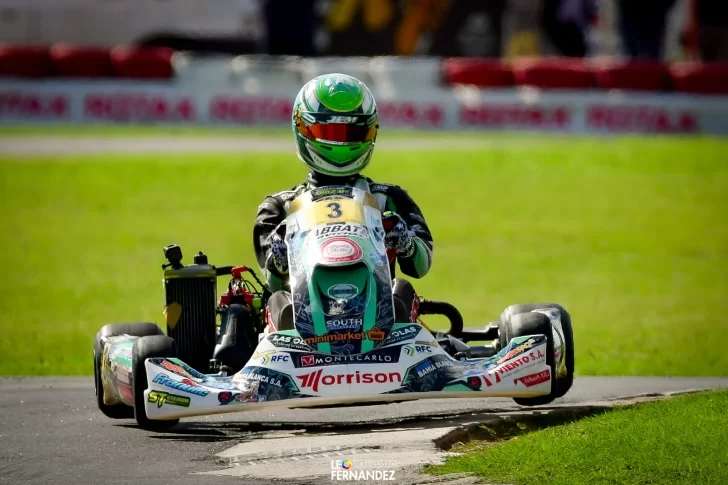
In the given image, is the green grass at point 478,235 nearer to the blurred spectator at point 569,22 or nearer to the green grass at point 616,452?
the green grass at point 616,452

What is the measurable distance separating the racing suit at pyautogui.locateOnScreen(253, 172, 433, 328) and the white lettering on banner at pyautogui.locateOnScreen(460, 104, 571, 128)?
73.4 ft

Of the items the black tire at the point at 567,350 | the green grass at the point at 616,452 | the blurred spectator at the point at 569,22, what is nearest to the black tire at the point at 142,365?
the green grass at the point at 616,452

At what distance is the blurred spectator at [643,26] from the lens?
3072cm

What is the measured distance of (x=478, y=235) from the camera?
67.5 feet

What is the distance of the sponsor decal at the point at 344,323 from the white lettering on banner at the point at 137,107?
24301 millimetres

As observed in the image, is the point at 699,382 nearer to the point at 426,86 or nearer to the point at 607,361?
the point at 607,361

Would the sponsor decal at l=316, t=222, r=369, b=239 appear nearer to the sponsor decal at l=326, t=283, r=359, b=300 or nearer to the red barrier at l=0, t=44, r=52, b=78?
the sponsor decal at l=326, t=283, r=359, b=300

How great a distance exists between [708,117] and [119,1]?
45.0 ft

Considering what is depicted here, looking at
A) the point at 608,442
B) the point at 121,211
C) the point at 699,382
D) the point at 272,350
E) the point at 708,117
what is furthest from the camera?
the point at 708,117

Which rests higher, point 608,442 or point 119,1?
point 119,1

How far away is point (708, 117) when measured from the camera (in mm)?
30078

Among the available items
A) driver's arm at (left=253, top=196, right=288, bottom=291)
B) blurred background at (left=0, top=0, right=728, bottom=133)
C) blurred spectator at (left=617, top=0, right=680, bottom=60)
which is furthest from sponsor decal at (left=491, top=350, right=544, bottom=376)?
blurred spectator at (left=617, top=0, right=680, bottom=60)

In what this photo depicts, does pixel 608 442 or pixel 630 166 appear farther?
pixel 630 166

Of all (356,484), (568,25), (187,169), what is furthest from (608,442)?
(568,25)
